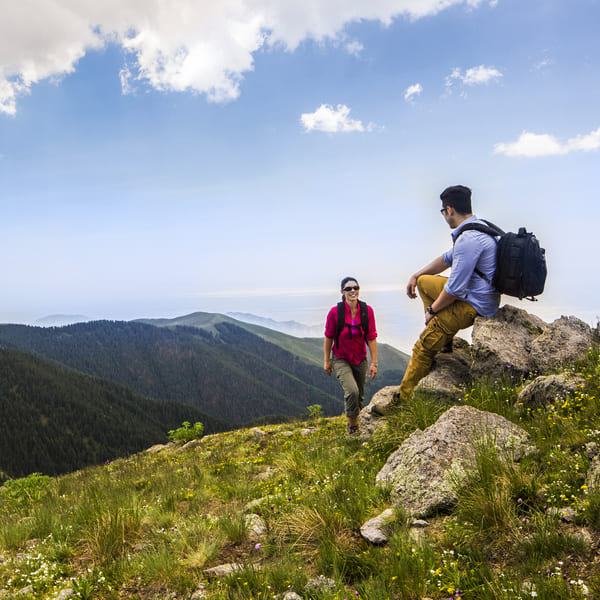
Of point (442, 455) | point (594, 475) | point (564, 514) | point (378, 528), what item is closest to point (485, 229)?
point (442, 455)

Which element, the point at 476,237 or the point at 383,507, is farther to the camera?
the point at 476,237

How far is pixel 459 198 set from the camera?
6.46 m

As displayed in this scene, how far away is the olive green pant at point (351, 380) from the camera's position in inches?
320

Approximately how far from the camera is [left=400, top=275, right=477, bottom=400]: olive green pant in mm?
6723

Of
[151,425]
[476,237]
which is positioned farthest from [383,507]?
[151,425]

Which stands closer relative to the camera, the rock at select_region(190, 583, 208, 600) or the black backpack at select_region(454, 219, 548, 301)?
the rock at select_region(190, 583, 208, 600)

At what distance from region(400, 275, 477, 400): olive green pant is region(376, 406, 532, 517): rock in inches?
75.5

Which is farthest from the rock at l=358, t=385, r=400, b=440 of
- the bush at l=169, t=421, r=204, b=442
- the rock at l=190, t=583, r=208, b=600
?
the bush at l=169, t=421, r=204, b=442

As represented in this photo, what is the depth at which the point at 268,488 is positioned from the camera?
6.23 metres

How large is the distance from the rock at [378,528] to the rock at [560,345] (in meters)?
4.33

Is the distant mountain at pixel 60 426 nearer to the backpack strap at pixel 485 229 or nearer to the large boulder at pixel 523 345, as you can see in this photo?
the large boulder at pixel 523 345

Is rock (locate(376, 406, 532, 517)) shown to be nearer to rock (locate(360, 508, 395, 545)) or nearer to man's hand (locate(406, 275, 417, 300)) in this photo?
rock (locate(360, 508, 395, 545))

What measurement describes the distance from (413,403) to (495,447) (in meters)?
2.23

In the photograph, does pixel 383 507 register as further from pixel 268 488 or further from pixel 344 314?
pixel 344 314
